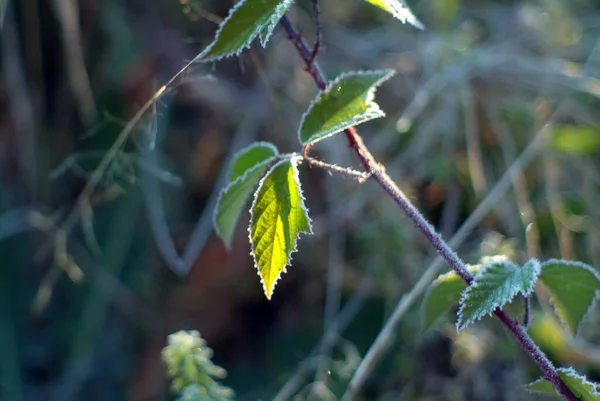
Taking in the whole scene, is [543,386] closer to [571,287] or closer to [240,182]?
[571,287]

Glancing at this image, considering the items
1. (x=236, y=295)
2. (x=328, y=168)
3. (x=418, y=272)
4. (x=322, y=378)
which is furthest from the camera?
(x=236, y=295)

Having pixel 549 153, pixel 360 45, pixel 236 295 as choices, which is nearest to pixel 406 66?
pixel 360 45

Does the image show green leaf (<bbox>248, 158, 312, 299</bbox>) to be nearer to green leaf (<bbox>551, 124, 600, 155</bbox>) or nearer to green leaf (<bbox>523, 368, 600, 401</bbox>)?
green leaf (<bbox>523, 368, 600, 401</bbox>)

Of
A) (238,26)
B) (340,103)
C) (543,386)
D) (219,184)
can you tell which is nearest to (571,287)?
(543,386)

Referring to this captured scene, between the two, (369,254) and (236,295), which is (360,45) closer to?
(369,254)

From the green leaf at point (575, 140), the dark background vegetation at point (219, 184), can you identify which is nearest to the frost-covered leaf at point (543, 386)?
the dark background vegetation at point (219, 184)

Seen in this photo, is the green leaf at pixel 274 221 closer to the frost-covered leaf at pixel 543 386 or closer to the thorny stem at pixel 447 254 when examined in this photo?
the thorny stem at pixel 447 254
